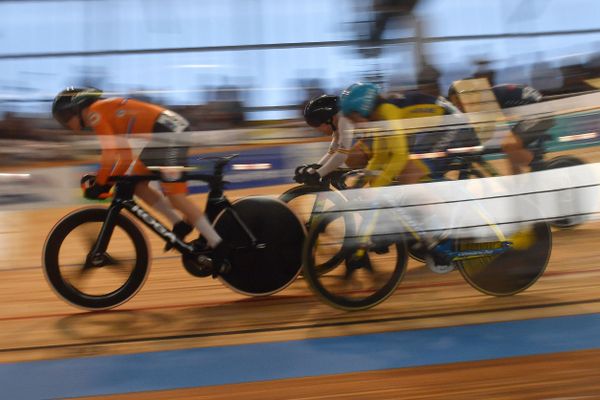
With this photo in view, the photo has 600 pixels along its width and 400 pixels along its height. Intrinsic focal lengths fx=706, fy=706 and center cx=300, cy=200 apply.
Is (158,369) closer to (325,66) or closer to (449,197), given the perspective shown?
(449,197)

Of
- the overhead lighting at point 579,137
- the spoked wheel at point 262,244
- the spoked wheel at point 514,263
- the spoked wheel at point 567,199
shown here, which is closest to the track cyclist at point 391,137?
the spoked wheel at point 514,263

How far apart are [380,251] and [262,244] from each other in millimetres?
539

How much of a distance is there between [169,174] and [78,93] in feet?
1.71

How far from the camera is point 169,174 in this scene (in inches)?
121

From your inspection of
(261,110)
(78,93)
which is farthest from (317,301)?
(261,110)

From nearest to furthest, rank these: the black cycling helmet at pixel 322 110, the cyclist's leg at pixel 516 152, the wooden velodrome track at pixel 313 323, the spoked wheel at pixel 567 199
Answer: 1. the wooden velodrome track at pixel 313 323
2. the black cycling helmet at pixel 322 110
3. the cyclist's leg at pixel 516 152
4. the spoked wheel at pixel 567 199

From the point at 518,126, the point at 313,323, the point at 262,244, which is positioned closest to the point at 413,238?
the point at 313,323

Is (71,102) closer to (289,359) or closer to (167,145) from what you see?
(167,145)

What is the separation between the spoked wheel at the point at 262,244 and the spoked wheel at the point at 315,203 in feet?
0.30

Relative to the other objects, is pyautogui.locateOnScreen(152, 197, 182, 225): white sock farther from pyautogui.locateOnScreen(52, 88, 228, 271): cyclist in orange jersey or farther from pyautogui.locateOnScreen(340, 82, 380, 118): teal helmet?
pyautogui.locateOnScreen(340, 82, 380, 118): teal helmet

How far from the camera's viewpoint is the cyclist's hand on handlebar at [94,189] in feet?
10.00

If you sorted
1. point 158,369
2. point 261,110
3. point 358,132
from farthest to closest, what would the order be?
point 261,110, point 358,132, point 158,369

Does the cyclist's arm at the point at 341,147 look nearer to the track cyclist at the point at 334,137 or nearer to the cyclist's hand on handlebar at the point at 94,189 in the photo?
the track cyclist at the point at 334,137

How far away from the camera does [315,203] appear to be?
3.20m
